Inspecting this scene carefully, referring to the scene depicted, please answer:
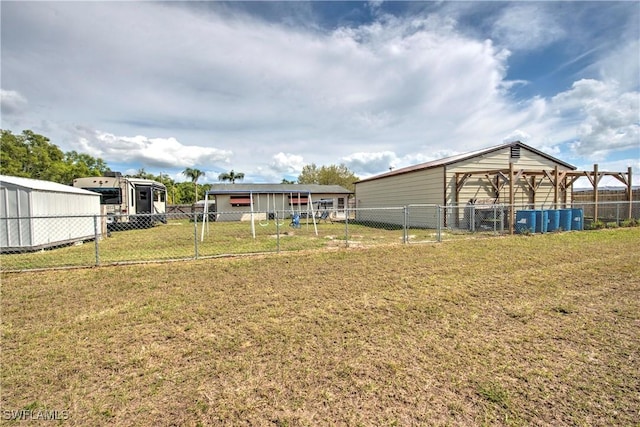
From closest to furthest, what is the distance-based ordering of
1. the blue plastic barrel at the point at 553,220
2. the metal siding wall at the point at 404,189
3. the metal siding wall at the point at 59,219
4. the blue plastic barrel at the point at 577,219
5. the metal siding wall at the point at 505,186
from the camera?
the metal siding wall at the point at 59,219 < the blue plastic barrel at the point at 553,220 < the blue plastic barrel at the point at 577,219 < the metal siding wall at the point at 505,186 < the metal siding wall at the point at 404,189

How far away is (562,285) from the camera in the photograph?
197 inches

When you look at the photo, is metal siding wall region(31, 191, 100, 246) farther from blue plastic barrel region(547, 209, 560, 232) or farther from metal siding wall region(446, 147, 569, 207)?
blue plastic barrel region(547, 209, 560, 232)

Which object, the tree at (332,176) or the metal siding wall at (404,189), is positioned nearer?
the metal siding wall at (404,189)

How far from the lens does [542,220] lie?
11.0 meters

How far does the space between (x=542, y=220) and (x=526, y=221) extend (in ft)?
1.95

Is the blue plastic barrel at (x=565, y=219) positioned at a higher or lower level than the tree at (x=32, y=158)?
lower

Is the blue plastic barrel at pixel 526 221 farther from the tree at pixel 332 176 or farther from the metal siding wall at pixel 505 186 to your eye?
the tree at pixel 332 176

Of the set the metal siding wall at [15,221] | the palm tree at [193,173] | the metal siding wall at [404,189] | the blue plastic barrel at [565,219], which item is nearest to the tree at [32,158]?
the palm tree at [193,173]

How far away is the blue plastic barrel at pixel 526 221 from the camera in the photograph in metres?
10.9

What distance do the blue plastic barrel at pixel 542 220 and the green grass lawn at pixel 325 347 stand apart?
575 centimetres

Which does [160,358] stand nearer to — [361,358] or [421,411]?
[361,358]

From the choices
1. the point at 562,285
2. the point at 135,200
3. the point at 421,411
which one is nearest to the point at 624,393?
the point at 421,411

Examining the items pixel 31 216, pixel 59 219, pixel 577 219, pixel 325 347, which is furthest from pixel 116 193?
pixel 577 219

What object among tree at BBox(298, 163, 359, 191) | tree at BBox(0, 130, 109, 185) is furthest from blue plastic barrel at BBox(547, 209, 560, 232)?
tree at BBox(0, 130, 109, 185)
